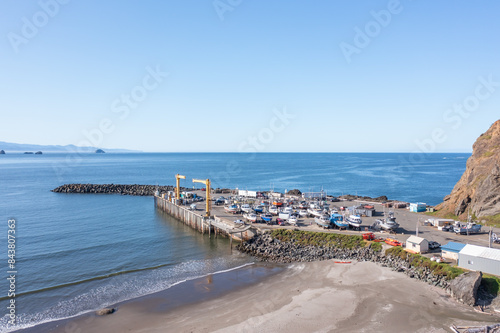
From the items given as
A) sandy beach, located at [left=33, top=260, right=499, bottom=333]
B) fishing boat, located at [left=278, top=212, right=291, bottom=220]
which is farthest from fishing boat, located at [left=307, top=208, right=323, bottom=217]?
sandy beach, located at [left=33, top=260, right=499, bottom=333]

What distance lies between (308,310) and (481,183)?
29524 millimetres

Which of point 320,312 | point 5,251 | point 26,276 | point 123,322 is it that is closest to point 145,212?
point 5,251

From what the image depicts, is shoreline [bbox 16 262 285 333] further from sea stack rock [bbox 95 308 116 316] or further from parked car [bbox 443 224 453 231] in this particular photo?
parked car [bbox 443 224 453 231]

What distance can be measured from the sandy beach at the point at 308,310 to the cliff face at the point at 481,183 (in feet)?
61.3

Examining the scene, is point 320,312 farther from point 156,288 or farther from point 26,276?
point 26,276

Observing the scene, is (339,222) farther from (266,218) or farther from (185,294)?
(185,294)

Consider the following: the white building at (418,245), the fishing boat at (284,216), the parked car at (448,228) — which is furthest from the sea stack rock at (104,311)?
the parked car at (448,228)

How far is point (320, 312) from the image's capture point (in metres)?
21.6

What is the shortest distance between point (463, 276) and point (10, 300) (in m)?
35.0

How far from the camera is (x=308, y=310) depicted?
72.2ft

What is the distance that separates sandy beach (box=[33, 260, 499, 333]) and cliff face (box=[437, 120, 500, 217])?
1869 centimetres

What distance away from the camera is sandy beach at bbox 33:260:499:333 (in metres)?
20.0

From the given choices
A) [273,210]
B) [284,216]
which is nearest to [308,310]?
[284,216]

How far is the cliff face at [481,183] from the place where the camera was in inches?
1417
